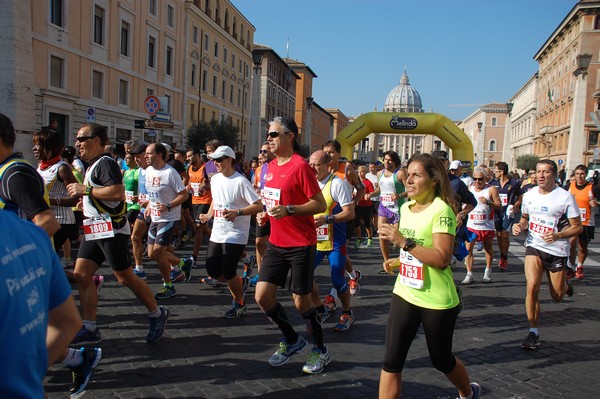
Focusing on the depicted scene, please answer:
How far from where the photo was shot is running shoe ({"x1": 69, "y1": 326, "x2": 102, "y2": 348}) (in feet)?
15.7

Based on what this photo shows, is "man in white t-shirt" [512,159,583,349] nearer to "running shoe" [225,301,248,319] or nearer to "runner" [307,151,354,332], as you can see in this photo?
"runner" [307,151,354,332]

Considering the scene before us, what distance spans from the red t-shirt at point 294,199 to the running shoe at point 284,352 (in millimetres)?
886

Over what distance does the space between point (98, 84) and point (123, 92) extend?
2.71 m

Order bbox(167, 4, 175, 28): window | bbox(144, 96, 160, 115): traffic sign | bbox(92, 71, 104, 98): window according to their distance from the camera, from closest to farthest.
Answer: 1. bbox(144, 96, 160, 115): traffic sign
2. bbox(92, 71, 104, 98): window
3. bbox(167, 4, 175, 28): window

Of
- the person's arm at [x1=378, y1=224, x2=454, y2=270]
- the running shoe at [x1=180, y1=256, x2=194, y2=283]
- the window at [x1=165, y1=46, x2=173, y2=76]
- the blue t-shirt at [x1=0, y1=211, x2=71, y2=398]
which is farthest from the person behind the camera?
the window at [x1=165, y1=46, x2=173, y2=76]

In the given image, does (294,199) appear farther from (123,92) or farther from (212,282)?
(123,92)

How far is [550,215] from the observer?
18.2ft

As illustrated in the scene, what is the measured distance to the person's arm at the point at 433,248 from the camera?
3188mm

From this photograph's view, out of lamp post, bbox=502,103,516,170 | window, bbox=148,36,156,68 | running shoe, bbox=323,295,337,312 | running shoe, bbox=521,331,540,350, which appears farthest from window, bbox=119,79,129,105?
running shoe, bbox=521,331,540,350

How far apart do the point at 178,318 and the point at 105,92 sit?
26.0m

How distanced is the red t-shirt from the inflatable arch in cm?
2124

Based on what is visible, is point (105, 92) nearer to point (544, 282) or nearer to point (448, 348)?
point (544, 282)

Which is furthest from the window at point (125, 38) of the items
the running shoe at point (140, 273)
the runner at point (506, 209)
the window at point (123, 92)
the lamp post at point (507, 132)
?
the running shoe at point (140, 273)

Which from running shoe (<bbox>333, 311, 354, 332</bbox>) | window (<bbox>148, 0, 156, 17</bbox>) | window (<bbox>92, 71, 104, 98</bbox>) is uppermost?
window (<bbox>148, 0, 156, 17</bbox>)
